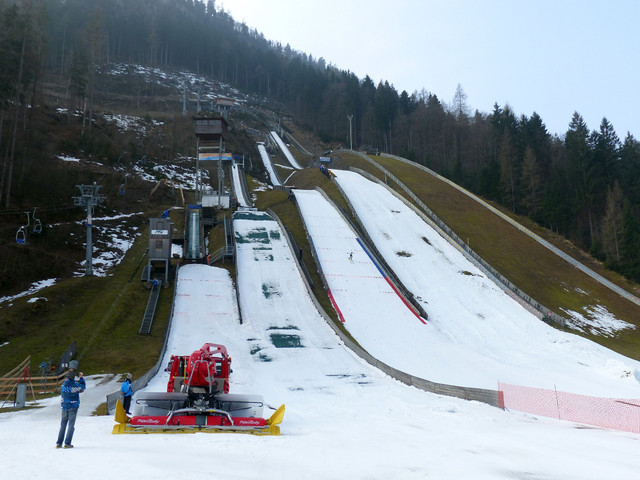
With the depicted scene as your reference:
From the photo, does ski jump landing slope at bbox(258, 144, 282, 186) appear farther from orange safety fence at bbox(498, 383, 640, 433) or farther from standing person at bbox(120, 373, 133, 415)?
standing person at bbox(120, 373, 133, 415)

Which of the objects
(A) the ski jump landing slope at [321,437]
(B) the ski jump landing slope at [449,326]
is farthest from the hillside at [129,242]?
(A) the ski jump landing slope at [321,437]

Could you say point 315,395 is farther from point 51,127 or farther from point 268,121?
point 268,121

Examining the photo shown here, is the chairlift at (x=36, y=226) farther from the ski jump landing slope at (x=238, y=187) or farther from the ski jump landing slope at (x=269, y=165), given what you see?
the ski jump landing slope at (x=269, y=165)

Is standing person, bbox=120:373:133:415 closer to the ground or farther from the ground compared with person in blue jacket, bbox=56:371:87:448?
closer to the ground


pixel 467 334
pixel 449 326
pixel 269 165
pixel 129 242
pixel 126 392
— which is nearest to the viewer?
pixel 126 392

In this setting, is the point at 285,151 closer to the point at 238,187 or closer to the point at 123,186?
the point at 238,187

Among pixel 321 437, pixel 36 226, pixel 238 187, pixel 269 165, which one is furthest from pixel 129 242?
pixel 269 165

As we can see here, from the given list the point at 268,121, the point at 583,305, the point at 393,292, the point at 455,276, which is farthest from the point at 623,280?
the point at 268,121

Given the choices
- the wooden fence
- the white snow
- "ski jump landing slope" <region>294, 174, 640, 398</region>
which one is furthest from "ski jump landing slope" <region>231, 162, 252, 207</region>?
the wooden fence
